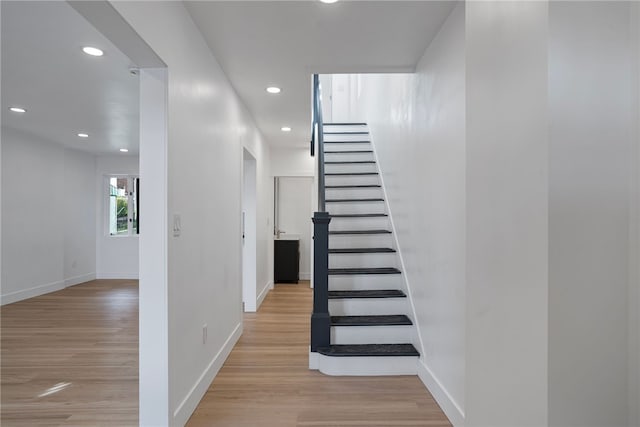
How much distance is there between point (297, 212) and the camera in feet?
24.0

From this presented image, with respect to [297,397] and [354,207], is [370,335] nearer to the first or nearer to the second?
[297,397]

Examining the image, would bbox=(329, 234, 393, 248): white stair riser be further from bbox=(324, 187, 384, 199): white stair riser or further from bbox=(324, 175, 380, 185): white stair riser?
bbox=(324, 175, 380, 185): white stair riser

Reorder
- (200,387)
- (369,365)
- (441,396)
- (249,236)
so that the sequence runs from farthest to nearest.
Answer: (249,236) → (369,365) → (200,387) → (441,396)

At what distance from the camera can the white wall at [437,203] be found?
2020 mm

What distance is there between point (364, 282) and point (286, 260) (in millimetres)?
3444

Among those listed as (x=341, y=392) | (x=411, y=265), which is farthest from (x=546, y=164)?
(x=411, y=265)

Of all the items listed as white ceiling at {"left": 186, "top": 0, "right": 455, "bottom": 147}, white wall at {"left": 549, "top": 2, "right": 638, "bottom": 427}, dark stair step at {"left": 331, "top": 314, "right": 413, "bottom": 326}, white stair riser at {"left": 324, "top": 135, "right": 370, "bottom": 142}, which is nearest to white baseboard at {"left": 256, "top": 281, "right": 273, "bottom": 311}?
dark stair step at {"left": 331, "top": 314, "right": 413, "bottom": 326}

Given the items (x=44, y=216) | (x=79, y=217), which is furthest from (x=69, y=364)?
(x=79, y=217)

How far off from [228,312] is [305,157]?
11.8 ft

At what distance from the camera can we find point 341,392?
251cm

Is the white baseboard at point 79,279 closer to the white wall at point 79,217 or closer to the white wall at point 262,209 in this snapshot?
the white wall at point 79,217

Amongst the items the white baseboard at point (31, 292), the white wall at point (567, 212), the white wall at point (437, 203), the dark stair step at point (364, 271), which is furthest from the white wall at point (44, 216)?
the white wall at point (567, 212)

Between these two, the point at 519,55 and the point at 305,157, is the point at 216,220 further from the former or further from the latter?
the point at 305,157

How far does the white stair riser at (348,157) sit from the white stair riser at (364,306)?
96.5 inches
